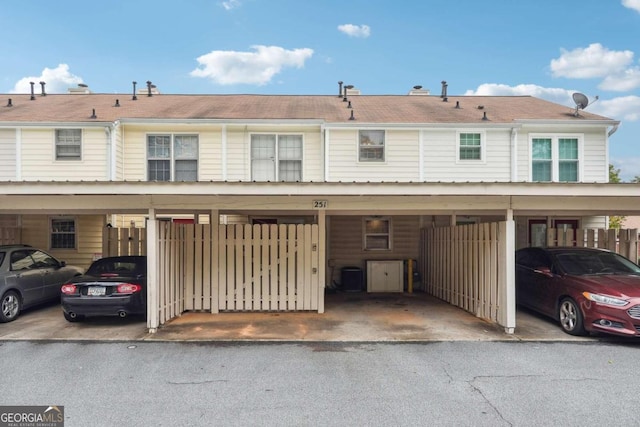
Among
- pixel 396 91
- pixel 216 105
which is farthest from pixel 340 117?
pixel 396 91

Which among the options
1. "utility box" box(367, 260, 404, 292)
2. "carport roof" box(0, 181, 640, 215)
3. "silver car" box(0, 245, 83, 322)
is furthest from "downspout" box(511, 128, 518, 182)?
"silver car" box(0, 245, 83, 322)

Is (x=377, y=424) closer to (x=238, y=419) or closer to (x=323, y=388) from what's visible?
(x=323, y=388)

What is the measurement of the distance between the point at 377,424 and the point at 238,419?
4.26 feet

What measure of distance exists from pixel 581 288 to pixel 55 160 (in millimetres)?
12866

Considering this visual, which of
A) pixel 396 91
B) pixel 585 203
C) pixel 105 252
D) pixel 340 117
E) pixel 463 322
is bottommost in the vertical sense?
pixel 463 322

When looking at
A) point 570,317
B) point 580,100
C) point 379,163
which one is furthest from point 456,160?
point 570,317

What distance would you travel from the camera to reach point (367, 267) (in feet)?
38.1

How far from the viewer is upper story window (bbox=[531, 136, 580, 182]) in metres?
11.4

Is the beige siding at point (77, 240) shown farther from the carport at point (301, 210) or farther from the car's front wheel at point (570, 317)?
the car's front wheel at point (570, 317)

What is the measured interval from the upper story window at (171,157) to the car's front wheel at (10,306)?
457 centimetres

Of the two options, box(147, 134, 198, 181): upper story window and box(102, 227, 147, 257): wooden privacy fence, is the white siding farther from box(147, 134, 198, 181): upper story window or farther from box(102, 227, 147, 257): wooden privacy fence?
box(102, 227, 147, 257): wooden privacy fence

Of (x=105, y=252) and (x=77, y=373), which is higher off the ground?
(x=105, y=252)

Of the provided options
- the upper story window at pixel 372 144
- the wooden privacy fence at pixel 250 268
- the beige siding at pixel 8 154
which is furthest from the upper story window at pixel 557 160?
the beige siding at pixel 8 154

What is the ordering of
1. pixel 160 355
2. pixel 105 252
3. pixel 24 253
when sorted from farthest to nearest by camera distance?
pixel 105 252 → pixel 24 253 → pixel 160 355
